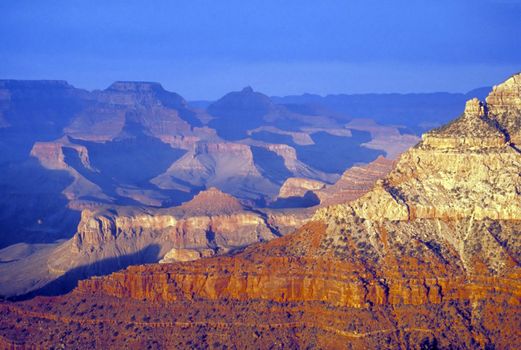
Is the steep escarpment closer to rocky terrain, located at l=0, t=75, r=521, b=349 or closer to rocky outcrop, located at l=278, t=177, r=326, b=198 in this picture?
rocky outcrop, located at l=278, t=177, r=326, b=198

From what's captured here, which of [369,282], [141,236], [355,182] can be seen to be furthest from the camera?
[355,182]

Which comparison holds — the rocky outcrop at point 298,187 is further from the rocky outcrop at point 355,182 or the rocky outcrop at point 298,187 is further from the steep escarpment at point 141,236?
the steep escarpment at point 141,236

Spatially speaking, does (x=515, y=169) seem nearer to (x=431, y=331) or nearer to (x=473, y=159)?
(x=473, y=159)

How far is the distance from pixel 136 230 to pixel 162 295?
6375 centimetres

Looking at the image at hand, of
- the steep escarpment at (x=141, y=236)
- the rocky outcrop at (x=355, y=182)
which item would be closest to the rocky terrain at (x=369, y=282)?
the rocky outcrop at (x=355, y=182)

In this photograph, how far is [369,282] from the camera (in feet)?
182

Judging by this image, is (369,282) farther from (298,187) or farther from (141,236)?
(298,187)

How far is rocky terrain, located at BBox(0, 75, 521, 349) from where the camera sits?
53.9m

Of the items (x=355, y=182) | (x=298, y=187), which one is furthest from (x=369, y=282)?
(x=298, y=187)

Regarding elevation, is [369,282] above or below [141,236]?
above

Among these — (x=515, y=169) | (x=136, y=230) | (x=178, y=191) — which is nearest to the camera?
(x=515, y=169)

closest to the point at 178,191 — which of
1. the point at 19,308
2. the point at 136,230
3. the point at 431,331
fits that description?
the point at 136,230

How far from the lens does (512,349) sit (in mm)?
51062

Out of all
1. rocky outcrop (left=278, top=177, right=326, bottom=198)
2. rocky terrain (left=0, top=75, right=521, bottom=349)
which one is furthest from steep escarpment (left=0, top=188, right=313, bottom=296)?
rocky terrain (left=0, top=75, right=521, bottom=349)
